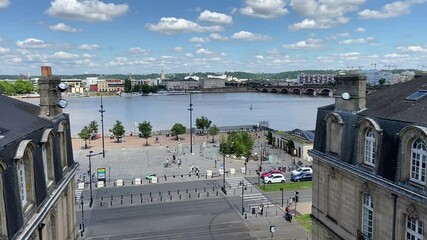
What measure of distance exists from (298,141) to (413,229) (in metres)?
43.9

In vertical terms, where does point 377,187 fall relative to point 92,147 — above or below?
above

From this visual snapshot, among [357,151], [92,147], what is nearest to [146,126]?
[92,147]

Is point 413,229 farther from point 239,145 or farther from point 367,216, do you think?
point 239,145

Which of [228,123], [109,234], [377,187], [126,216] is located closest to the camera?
[377,187]

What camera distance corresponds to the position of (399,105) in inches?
605

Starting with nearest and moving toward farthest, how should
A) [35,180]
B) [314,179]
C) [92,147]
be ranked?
[35,180] → [314,179] → [92,147]

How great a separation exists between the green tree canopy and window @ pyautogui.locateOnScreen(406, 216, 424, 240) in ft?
121

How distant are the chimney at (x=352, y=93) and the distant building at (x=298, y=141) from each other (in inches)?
1451

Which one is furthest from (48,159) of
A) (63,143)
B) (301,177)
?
(301,177)

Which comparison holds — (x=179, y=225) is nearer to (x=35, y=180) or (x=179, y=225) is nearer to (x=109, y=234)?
(x=109, y=234)

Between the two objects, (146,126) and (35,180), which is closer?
(35,180)

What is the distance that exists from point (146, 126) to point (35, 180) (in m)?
56.5

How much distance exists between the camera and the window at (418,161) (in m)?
12.1

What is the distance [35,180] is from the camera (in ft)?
43.3
